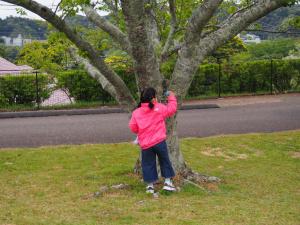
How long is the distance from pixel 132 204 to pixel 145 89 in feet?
4.92

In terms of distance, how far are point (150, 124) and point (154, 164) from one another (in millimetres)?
588

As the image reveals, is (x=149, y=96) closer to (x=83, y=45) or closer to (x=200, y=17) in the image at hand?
(x=83, y=45)

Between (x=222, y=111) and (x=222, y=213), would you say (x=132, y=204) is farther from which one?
(x=222, y=111)

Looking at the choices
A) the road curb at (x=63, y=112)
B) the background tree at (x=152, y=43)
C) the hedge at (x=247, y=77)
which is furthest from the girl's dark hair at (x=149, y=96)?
the hedge at (x=247, y=77)

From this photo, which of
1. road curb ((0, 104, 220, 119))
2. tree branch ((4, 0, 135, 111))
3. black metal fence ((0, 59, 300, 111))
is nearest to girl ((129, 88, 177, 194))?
tree branch ((4, 0, 135, 111))

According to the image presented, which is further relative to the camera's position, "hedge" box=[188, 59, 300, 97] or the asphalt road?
"hedge" box=[188, 59, 300, 97]

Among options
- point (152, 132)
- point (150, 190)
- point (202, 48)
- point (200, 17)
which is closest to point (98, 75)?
point (202, 48)

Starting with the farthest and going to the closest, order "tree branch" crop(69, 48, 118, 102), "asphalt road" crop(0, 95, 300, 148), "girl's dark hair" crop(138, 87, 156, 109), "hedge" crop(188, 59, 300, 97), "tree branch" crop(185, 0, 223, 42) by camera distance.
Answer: "hedge" crop(188, 59, 300, 97), "asphalt road" crop(0, 95, 300, 148), "tree branch" crop(69, 48, 118, 102), "tree branch" crop(185, 0, 223, 42), "girl's dark hair" crop(138, 87, 156, 109)

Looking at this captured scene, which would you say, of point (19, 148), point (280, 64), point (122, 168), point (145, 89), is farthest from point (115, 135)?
point (280, 64)

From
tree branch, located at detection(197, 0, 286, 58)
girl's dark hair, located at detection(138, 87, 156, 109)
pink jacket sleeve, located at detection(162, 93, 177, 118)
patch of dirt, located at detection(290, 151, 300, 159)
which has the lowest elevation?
patch of dirt, located at detection(290, 151, 300, 159)

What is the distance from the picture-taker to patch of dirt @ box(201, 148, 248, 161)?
387 inches

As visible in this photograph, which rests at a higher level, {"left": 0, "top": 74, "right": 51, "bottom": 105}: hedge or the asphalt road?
{"left": 0, "top": 74, "right": 51, "bottom": 105}: hedge

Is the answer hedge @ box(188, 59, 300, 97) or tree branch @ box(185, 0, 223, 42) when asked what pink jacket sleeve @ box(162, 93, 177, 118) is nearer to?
tree branch @ box(185, 0, 223, 42)

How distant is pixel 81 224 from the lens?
5359mm
